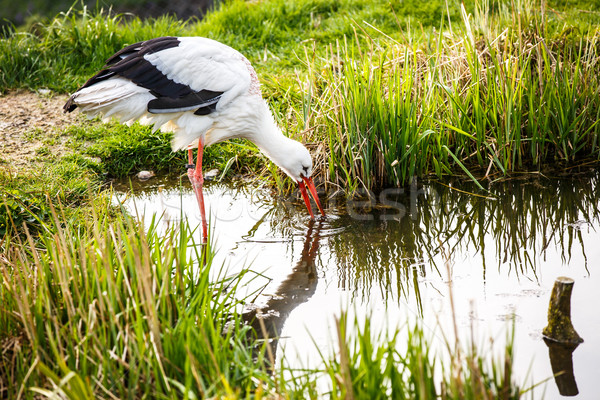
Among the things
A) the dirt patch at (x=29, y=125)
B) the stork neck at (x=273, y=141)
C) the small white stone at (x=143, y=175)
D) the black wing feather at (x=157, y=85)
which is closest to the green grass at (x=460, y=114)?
the stork neck at (x=273, y=141)

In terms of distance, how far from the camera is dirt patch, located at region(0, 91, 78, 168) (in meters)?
5.47

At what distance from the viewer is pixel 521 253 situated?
393cm

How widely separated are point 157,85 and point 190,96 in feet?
0.73

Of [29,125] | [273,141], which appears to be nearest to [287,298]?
[273,141]

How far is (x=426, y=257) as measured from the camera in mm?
3939

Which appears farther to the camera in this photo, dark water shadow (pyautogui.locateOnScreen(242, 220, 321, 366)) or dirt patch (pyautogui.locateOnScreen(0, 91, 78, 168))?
dirt patch (pyautogui.locateOnScreen(0, 91, 78, 168))

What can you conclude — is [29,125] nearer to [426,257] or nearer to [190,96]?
[190,96]

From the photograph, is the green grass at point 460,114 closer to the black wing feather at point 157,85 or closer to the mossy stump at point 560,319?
the black wing feather at point 157,85

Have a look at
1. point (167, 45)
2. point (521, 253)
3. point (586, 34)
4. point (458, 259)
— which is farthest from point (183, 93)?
point (586, 34)

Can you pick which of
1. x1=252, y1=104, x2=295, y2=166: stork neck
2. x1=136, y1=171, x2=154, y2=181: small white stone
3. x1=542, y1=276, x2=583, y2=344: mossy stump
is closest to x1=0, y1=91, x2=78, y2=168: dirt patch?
x1=136, y1=171, x2=154, y2=181: small white stone

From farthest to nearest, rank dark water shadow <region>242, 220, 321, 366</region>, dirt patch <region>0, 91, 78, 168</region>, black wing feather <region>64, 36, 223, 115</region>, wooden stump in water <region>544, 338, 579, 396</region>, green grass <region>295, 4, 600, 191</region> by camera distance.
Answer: dirt patch <region>0, 91, 78, 168</region> → green grass <region>295, 4, 600, 191</region> → black wing feather <region>64, 36, 223, 115</region> → dark water shadow <region>242, 220, 321, 366</region> → wooden stump in water <region>544, 338, 579, 396</region>

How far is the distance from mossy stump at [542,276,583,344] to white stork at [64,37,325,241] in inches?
76.8

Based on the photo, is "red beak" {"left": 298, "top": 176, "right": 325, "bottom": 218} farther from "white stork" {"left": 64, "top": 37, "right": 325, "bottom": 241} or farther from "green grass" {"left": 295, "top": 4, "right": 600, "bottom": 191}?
"green grass" {"left": 295, "top": 4, "right": 600, "bottom": 191}

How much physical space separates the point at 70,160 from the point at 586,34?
188 inches
